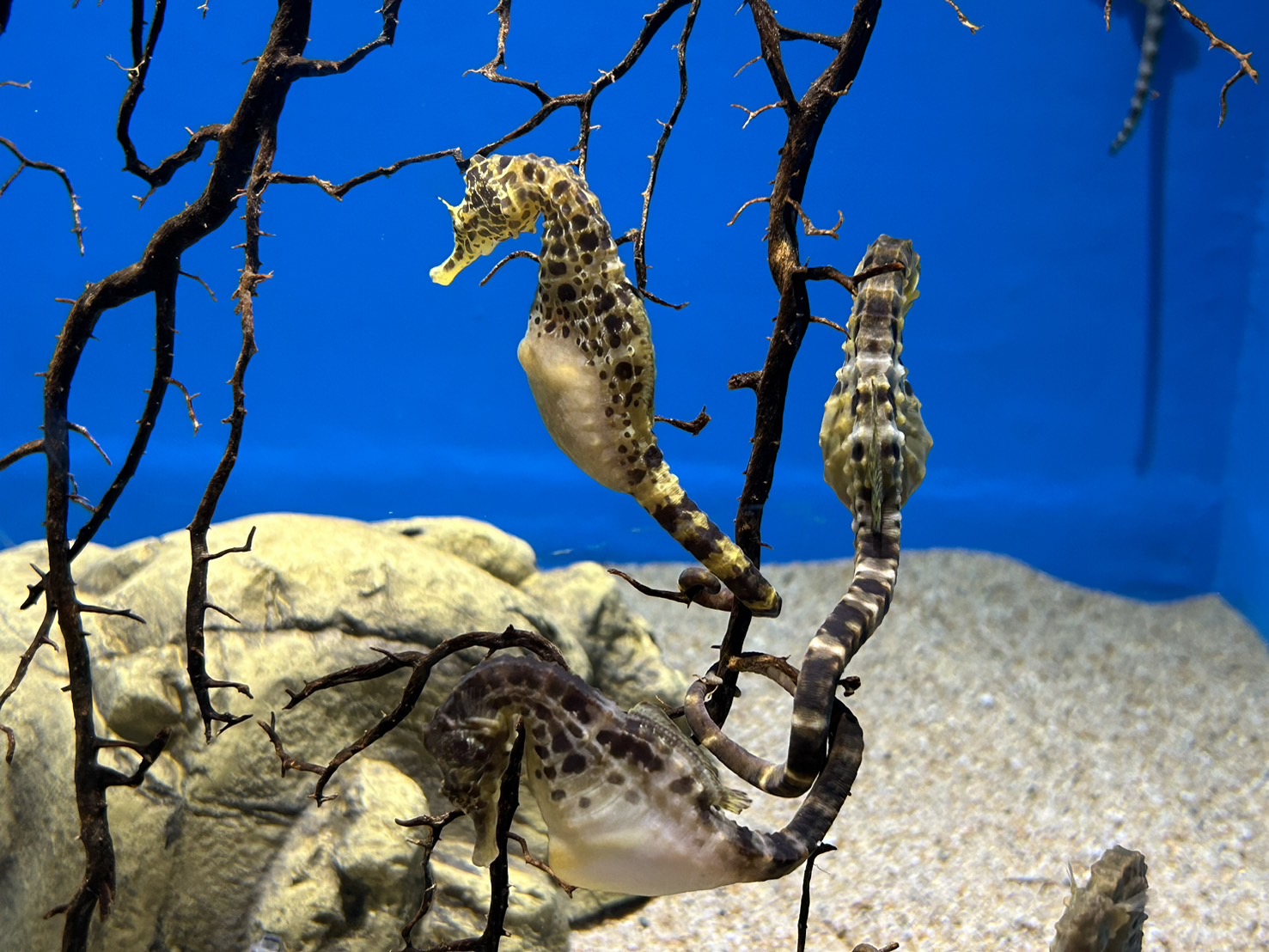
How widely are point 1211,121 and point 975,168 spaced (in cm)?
146

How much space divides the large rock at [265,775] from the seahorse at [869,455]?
1.37 metres

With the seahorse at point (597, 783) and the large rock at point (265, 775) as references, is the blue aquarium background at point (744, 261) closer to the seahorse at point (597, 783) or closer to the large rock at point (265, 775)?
the large rock at point (265, 775)

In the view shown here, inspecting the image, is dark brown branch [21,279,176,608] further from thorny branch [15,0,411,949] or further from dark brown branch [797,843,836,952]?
dark brown branch [797,843,836,952]

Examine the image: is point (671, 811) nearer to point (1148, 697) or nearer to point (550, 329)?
point (550, 329)

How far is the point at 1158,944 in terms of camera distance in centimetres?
320

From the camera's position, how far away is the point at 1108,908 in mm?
2262

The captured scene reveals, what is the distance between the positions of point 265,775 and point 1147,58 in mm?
6094

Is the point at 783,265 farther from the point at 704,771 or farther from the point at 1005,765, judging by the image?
the point at 1005,765

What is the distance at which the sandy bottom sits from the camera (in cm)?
334

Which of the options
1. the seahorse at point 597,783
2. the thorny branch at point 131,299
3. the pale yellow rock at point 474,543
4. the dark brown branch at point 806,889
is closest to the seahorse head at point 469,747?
the seahorse at point 597,783

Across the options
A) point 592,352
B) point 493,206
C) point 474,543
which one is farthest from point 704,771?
point 474,543

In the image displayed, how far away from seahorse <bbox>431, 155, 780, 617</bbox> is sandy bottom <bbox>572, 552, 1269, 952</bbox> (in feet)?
7.60

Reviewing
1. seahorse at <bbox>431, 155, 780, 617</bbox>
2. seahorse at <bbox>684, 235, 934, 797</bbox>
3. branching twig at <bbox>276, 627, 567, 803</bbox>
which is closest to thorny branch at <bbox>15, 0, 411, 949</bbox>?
branching twig at <bbox>276, 627, 567, 803</bbox>

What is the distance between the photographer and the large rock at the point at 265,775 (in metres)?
2.60
